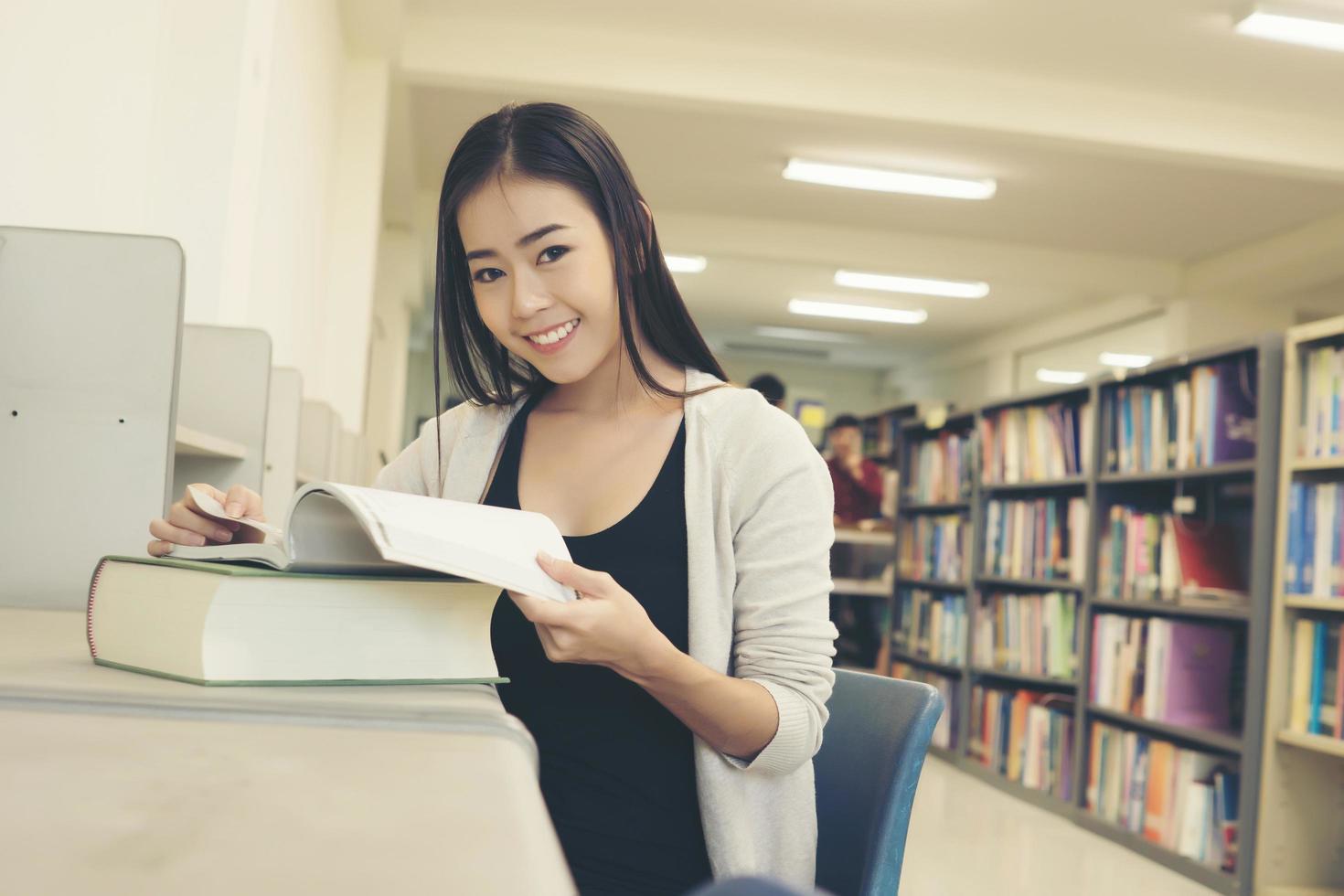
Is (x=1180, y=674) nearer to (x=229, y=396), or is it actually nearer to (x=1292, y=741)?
(x=1292, y=741)

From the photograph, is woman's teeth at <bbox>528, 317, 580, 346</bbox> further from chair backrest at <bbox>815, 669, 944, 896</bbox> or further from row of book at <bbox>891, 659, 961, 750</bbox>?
row of book at <bbox>891, 659, 961, 750</bbox>

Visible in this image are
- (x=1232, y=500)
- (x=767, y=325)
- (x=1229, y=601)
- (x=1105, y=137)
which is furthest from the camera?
(x=767, y=325)

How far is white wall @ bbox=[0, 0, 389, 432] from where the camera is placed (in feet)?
6.43

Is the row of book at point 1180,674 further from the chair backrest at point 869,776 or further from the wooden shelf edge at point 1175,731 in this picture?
the chair backrest at point 869,776

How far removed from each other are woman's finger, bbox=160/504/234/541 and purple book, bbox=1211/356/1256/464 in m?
3.23

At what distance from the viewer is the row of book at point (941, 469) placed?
17.5 feet

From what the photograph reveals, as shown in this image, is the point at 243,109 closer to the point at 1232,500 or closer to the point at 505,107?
the point at 505,107

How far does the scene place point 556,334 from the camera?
3.55 ft

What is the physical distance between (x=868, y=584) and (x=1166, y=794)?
2631 millimetres

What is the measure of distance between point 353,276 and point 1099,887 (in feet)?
11.1

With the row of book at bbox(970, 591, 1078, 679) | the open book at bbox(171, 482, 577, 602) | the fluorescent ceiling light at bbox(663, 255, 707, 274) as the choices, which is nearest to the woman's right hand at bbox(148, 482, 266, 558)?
the open book at bbox(171, 482, 577, 602)

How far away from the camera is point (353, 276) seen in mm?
4707

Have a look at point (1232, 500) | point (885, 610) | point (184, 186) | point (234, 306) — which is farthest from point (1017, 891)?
point (885, 610)

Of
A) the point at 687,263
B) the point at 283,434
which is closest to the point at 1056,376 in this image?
the point at 687,263
